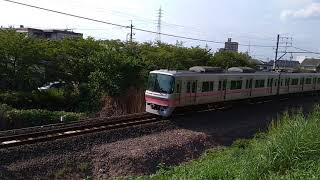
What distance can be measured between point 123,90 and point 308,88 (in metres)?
21.9

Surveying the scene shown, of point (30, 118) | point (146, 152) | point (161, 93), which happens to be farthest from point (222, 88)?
point (146, 152)

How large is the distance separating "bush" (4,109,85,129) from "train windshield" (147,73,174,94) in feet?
16.5

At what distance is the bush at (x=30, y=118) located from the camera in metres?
23.3

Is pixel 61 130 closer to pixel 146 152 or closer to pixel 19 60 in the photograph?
pixel 146 152

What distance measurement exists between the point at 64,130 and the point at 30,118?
7.57m

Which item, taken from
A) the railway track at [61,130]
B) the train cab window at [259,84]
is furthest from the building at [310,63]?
the railway track at [61,130]

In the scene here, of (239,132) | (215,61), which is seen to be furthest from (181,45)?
(239,132)

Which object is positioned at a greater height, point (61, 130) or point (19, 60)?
point (19, 60)

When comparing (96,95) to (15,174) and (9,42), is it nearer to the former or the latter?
(9,42)

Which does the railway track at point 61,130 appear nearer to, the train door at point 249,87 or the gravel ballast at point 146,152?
the gravel ballast at point 146,152

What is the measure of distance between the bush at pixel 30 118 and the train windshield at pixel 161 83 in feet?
16.5

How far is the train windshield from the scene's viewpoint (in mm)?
21047

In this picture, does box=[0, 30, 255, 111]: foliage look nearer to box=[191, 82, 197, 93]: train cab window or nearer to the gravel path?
box=[191, 82, 197, 93]: train cab window

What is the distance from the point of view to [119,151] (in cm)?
1494
